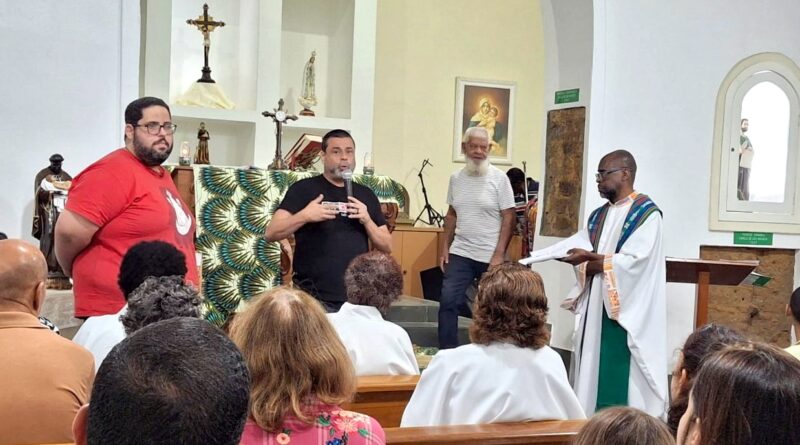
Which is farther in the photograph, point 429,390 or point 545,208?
point 545,208

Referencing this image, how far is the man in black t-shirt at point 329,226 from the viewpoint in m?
4.31

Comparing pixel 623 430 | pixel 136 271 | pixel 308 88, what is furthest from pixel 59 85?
pixel 308 88

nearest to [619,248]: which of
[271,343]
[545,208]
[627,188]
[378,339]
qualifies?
[627,188]

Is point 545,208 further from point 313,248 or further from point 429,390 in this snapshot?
point 429,390

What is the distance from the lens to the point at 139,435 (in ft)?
2.99

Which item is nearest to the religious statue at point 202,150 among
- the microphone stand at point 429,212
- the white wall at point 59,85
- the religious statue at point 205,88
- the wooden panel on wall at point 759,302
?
the religious statue at point 205,88

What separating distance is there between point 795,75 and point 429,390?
16.3 feet

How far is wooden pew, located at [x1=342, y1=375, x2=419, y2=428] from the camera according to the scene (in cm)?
309

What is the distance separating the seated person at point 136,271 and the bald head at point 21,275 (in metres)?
0.35

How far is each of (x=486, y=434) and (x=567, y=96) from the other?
13.9 ft

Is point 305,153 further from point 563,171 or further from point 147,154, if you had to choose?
point 147,154

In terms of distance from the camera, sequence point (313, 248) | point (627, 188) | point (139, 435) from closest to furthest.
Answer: point (139, 435), point (313, 248), point (627, 188)

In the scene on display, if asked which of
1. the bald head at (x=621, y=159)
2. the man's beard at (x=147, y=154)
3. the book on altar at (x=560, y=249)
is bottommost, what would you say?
the book on altar at (x=560, y=249)

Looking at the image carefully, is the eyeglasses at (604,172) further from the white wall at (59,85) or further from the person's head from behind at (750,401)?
the person's head from behind at (750,401)
